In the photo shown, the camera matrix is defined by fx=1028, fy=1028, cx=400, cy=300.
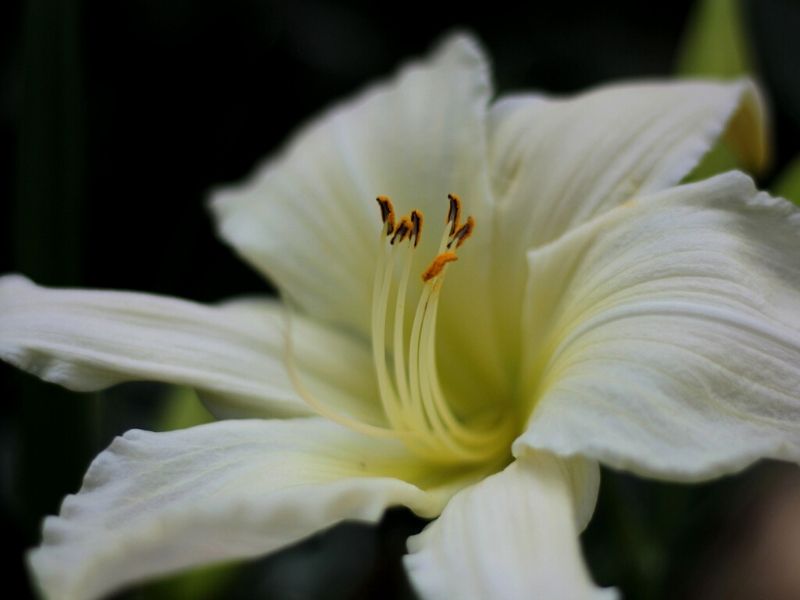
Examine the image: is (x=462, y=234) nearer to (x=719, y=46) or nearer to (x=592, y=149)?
(x=592, y=149)

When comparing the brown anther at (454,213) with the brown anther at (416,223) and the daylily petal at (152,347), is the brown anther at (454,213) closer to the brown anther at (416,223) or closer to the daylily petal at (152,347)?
the brown anther at (416,223)

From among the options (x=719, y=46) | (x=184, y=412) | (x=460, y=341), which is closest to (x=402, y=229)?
(x=460, y=341)

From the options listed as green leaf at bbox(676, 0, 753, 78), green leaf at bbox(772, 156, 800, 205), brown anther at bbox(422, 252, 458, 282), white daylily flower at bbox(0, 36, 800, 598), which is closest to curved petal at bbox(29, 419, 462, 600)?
white daylily flower at bbox(0, 36, 800, 598)

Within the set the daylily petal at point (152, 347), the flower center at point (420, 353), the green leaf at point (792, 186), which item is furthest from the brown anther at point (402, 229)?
the green leaf at point (792, 186)

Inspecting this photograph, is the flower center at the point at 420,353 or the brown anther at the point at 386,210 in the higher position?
the brown anther at the point at 386,210

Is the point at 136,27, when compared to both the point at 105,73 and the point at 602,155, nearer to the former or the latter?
the point at 105,73

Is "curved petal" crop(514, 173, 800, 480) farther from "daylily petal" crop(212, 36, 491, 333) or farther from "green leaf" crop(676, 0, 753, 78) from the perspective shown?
"green leaf" crop(676, 0, 753, 78)
